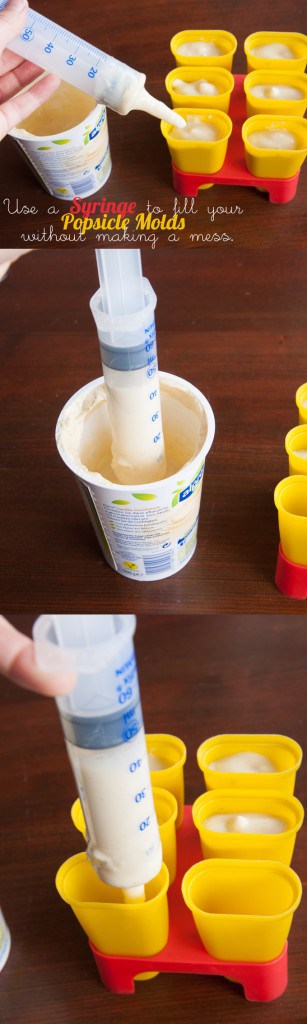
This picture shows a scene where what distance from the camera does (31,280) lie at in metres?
1.03

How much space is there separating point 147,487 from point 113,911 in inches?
10.0

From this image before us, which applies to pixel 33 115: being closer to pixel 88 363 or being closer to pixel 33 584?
pixel 88 363

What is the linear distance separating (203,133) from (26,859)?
0.61 m

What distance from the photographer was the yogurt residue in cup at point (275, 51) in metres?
0.96

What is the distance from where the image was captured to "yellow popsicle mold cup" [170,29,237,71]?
933mm

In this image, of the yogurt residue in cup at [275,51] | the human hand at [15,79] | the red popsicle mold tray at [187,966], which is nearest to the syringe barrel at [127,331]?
the human hand at [15,79]

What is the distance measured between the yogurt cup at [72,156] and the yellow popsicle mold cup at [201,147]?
0.19 ft

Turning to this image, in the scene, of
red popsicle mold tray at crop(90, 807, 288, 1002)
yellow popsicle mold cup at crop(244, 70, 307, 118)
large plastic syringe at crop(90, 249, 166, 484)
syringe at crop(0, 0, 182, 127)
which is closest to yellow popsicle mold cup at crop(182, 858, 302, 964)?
red popsicle mold tray at crop(90, 807, 288, 1002)

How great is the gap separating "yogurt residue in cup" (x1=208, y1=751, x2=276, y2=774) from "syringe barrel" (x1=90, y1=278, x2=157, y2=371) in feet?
0.99

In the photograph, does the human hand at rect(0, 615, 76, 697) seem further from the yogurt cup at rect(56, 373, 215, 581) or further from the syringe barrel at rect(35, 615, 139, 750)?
the yogurt cup at rect(56, 373, 215, 581)

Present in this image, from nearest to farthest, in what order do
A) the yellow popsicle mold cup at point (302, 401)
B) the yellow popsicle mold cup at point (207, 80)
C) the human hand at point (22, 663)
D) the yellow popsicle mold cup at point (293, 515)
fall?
the human hand at point (22, 663), the yellow popsicle mold cup at point (293, 515), the yellow popsicle mold cup at point (302, 401), the yellow popsicle mold cup at point (207, 80)

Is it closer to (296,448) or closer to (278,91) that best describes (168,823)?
(296,448)

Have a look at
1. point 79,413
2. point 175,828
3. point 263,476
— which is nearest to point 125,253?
point 79,413

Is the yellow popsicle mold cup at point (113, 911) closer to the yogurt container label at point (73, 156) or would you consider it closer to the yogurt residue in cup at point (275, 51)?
the yogurt container label at point (73, 156)
